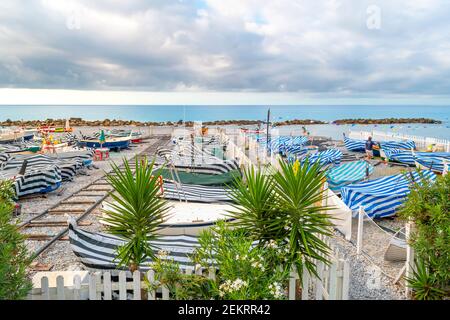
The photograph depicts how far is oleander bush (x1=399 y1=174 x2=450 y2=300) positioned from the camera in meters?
4.40

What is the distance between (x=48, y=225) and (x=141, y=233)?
591cm

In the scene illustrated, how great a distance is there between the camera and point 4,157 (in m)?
16.8

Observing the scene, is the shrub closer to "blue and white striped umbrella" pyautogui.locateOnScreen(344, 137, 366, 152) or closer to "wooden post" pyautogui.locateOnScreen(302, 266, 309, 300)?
"wooden post" pyautogui.locateOnScreen(302, 266, 309, 300)

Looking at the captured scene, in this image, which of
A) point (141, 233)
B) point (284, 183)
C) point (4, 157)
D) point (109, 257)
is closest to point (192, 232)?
point (109, 257)

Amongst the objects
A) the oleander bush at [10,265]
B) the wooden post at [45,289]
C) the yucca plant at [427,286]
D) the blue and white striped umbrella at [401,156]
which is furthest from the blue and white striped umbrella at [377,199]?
the blue and white striped umbrella at [401,156]

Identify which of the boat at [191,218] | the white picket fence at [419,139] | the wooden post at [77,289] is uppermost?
the white picket fence at [419,139]

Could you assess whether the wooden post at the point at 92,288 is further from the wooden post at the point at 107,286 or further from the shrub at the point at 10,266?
the shrub at the point at 10,266

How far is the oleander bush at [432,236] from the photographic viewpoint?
14.4ft

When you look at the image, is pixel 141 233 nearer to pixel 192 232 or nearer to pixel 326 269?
pixel 326 269

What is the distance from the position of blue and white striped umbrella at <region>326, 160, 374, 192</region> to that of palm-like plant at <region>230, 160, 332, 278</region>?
25.6 ft

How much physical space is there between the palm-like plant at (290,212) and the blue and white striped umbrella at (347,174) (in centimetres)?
779
